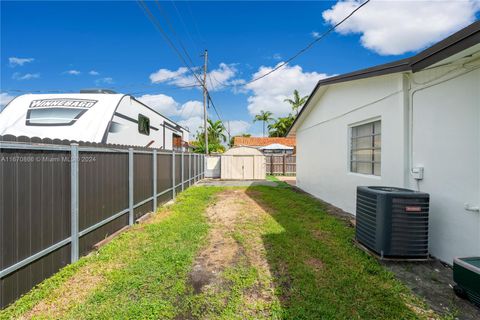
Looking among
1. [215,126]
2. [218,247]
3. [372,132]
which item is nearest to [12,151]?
[218,247]

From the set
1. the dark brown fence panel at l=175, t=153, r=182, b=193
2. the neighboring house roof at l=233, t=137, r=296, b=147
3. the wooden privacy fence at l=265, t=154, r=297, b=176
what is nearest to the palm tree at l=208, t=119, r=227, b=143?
the neighboring house roof at l=233, t=137, r=296, b=147

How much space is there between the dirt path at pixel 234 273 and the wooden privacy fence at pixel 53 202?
170 cm

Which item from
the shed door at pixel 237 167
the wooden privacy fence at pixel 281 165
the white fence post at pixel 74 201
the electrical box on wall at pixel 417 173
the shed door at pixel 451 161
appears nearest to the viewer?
the shed door at pixel 451 161

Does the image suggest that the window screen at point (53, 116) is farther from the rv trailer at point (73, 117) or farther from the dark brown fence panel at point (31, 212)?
the dark brown fence panel at point (31, 212)

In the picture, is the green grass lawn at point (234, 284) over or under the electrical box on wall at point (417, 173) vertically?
under

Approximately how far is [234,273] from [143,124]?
620 centimetres

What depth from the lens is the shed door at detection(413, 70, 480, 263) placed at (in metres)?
A: 3.27

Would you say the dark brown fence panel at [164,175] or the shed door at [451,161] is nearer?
the shed door at [451,161]

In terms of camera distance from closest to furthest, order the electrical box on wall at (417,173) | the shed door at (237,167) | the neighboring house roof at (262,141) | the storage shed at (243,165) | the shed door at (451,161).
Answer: the shed door at (451,161) < the electrical box on wall at (417,173) < the storage shed at (243,165) < the shed door at (237,167) < the neighboring house roof at (262,141)

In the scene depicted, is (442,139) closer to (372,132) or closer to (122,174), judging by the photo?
(372,132)

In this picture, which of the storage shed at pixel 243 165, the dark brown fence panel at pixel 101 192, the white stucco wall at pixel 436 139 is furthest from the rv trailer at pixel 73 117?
the storage shed at pixel 243 165

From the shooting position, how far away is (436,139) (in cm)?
384

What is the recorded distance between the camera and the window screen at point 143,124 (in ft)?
25.8

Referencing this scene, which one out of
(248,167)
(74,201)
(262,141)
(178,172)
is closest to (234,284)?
(74,201)
